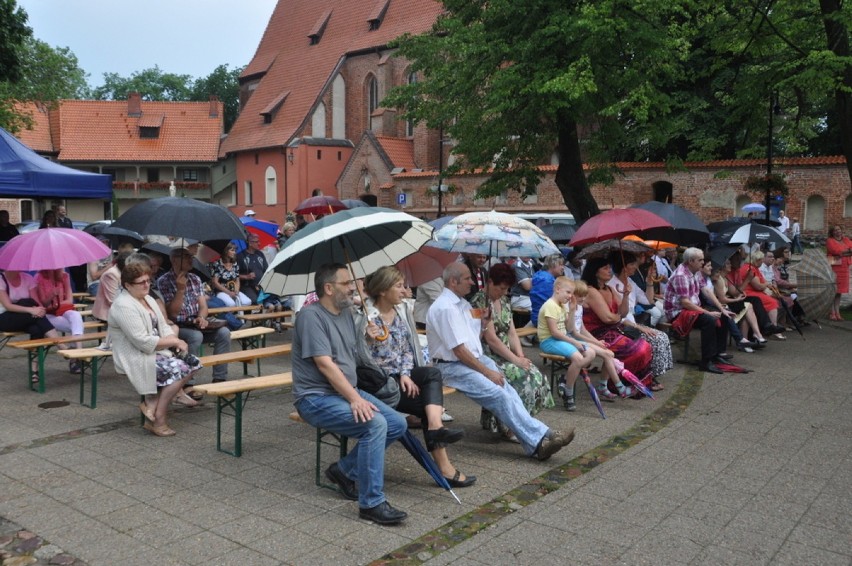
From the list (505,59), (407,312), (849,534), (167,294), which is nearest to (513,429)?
(407,312)

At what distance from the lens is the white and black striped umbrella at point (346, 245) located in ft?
17.5

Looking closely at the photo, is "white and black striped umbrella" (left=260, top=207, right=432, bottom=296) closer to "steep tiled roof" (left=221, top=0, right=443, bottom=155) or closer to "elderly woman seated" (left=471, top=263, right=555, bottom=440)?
"elderly woman seated" (left=471, top=263, right=555, bottom=440)

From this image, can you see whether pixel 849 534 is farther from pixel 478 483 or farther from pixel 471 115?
pixel 471 115

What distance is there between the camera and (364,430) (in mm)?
5082

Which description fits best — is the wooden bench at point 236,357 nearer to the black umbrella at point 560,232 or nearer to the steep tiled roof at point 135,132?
the black umbrella at point 560,232

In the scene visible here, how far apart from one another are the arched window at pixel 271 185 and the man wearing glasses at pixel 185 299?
45.3 m

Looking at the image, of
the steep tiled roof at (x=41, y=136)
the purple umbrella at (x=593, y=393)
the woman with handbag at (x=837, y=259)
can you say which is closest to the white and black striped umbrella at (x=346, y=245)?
the purple umbrella at (x=593, y=393)

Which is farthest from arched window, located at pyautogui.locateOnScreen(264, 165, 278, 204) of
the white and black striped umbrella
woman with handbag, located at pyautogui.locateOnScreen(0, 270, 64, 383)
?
the white and black striped umbrella

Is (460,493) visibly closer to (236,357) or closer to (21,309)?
(236,357)

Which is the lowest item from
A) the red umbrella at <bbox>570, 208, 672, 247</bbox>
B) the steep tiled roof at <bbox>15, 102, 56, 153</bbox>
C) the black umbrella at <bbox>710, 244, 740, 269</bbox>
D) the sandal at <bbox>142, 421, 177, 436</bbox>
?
the sandal at <bbox>142, 421, 177, 436</bbox>

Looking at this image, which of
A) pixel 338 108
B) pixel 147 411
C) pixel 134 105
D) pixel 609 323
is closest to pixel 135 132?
pixel 134 105

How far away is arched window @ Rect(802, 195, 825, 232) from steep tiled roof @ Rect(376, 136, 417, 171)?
21673 mm

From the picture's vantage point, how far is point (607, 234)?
380 inches

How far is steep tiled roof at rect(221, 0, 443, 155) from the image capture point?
51844 millimetres
